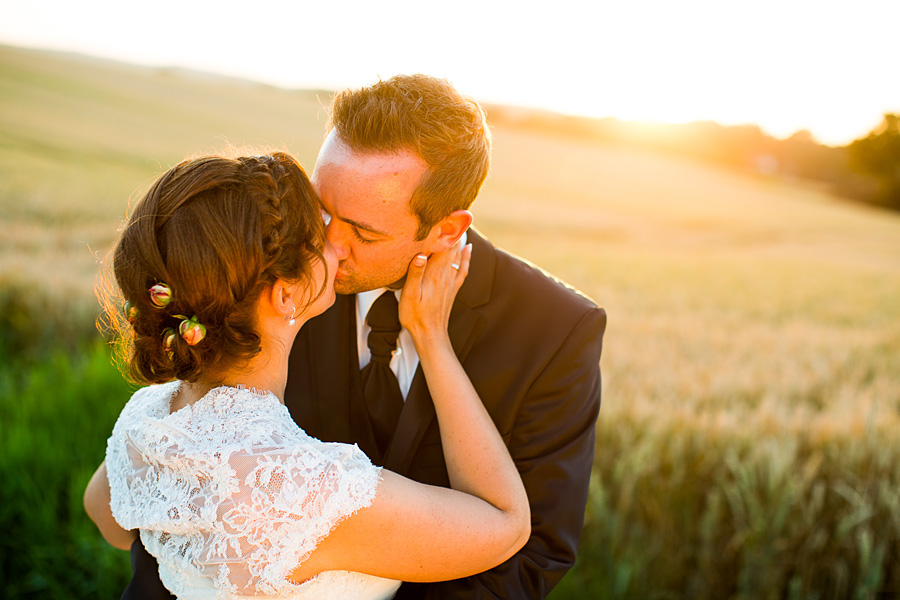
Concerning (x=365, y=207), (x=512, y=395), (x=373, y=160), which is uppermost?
(x=373, y=160)

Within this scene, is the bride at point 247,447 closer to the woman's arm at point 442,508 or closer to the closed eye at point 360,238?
the woman's arm at point 442,508

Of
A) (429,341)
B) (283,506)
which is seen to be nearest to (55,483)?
(429,341)

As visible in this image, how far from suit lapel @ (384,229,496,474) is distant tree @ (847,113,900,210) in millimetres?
49183

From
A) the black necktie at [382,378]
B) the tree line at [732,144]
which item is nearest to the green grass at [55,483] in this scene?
the black necktie at [382,378]

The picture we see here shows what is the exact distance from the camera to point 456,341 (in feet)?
7.95

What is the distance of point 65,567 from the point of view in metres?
3.50

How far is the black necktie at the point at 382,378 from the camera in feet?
8.07

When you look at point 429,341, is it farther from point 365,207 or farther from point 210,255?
point 210,255

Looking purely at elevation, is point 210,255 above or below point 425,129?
below

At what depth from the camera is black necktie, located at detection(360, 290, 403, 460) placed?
2.46m

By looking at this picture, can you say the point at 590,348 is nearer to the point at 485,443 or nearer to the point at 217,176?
the point at 485,443

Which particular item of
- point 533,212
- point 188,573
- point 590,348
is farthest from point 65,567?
point 533,212

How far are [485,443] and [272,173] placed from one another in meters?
1.08

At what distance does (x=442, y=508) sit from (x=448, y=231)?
4.11ft
